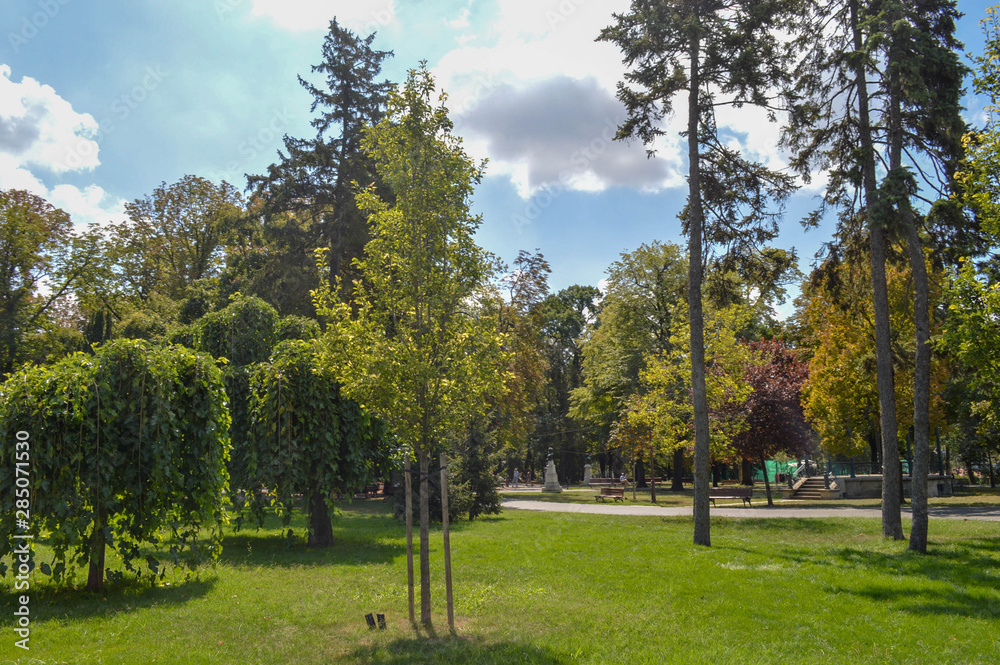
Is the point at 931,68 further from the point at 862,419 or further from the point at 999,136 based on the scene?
the point at 862,419

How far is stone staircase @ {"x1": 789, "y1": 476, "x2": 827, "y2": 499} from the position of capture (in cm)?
2963

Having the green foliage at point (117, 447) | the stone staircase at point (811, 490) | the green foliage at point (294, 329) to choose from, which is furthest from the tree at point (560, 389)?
the green foliage at point (117, 447)

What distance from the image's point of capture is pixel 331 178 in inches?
994

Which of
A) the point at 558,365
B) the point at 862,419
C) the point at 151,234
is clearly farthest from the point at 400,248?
the point at 558,365

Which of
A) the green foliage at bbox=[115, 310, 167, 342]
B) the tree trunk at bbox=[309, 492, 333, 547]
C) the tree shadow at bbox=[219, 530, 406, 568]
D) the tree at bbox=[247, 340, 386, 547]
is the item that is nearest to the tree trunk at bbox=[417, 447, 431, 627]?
the tree at bbox=[247, 340, 386, 547]

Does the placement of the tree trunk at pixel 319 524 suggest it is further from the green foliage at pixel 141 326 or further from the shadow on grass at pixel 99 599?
the green foliage at pixel 141 326

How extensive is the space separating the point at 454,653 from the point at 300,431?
660 centimetres

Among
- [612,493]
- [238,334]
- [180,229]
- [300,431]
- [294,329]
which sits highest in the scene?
[180,229]

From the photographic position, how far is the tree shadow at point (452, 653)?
598 centimetres

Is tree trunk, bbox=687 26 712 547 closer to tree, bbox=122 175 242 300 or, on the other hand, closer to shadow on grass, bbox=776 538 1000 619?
shadow on grass, bbox=776 538 1000 619

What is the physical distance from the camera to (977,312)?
10.1 m

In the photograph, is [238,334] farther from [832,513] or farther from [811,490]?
[811,490]

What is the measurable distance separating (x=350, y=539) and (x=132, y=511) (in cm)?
711

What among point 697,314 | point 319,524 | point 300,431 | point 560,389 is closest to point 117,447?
point 300,431
